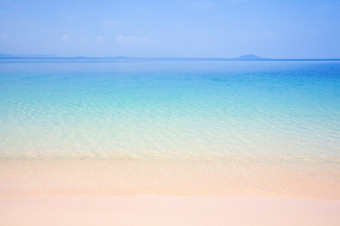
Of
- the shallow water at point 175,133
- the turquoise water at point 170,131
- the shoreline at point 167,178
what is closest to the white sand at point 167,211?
the shoreline at point 167,178

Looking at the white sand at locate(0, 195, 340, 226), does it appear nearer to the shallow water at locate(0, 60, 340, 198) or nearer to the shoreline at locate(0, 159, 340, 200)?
the shoreline at locate(0, 159, 340, 200)

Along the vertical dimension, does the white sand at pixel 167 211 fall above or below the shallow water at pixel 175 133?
below

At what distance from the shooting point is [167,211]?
3.41 meters

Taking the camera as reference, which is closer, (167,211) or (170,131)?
(167,211)

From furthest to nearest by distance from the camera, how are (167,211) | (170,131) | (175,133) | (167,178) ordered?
(170,131)
(175,133)
(167,178)
(167,211)

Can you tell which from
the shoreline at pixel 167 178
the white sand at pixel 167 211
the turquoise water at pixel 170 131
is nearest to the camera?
the white sand at pixel 167 211

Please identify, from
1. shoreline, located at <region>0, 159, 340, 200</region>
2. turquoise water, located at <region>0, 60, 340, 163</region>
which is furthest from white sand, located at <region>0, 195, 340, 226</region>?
turquoise water, located at <region>0, 60, 340, 163</region>

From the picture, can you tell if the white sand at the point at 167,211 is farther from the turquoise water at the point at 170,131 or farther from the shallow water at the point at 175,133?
the turquoise water at the point at 170,131

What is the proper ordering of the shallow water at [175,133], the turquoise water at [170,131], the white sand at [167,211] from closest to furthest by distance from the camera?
the white sand at [167,211] < the shallow water at [175,133] < the turquoise water at [170,131]

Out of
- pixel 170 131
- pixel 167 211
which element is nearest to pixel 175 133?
pixel 170 131

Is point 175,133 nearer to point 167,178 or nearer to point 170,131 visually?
point 170,131

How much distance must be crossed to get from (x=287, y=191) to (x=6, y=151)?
20.7ft

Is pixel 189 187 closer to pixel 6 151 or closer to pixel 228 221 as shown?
pixel 228 221

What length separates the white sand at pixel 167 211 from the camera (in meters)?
3.16
